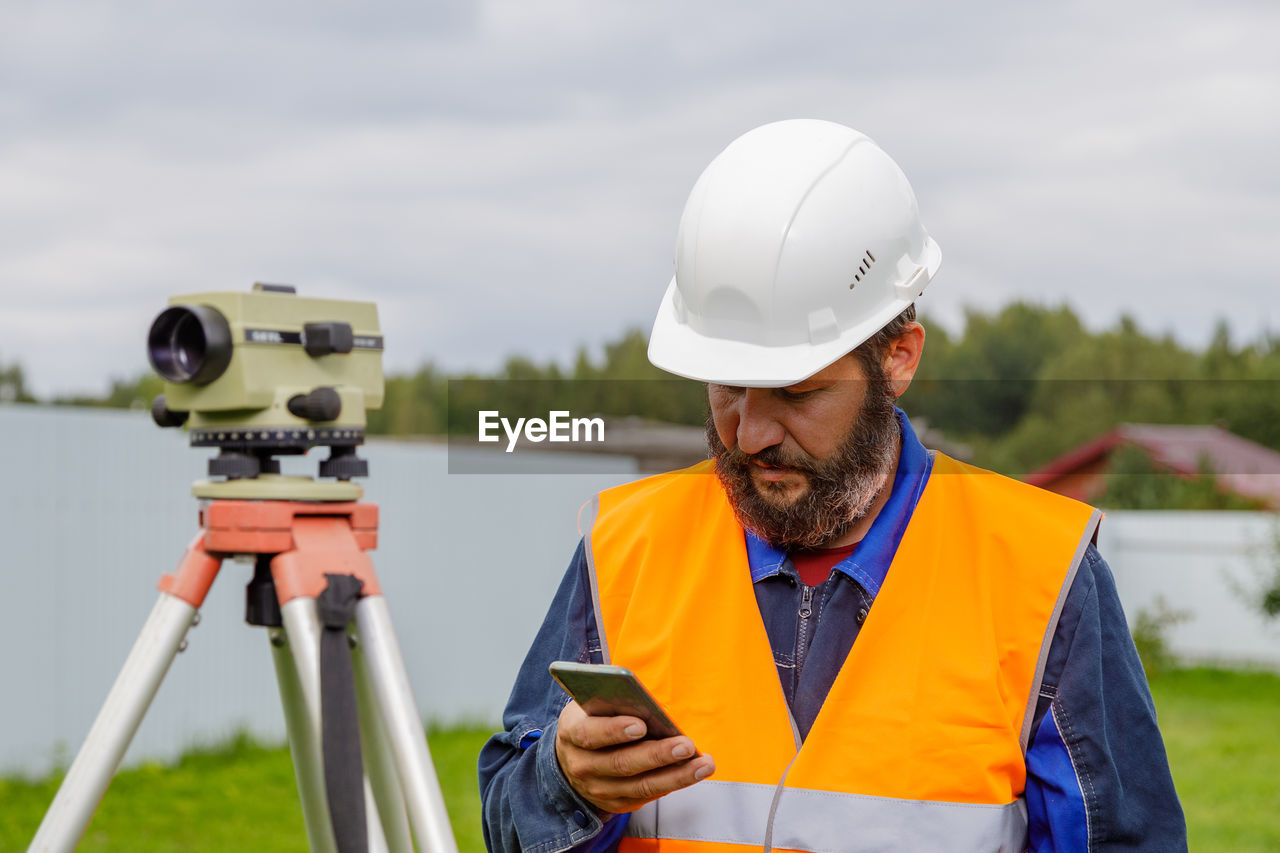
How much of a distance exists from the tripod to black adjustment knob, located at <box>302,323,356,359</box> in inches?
9.5

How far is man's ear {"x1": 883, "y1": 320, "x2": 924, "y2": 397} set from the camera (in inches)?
79.2

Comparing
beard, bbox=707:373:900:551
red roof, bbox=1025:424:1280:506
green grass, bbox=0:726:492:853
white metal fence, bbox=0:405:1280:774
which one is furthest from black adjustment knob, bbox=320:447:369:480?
red roof, bbox=1025:424:1280:506

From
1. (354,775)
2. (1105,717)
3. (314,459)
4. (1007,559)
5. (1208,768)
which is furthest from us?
(1208,768)

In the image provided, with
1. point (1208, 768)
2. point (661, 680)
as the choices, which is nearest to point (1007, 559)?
point (661, 680)

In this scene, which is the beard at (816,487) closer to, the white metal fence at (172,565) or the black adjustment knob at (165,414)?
the black adjustment knob at (165,414)

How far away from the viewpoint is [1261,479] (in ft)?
75.6

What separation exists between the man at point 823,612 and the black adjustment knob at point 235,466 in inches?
25.8

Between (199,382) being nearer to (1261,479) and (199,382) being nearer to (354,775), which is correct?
(354,775)

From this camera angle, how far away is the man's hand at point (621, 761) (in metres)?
1.50

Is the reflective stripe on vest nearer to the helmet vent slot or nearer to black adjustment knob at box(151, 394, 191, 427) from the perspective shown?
the helmet vent slot

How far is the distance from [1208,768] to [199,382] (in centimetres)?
830

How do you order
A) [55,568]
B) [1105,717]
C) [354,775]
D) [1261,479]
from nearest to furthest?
[1105,717], [354,775], [55,568], [1261,479]

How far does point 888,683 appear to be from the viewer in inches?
68.1

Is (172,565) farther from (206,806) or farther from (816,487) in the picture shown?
(816,487)
